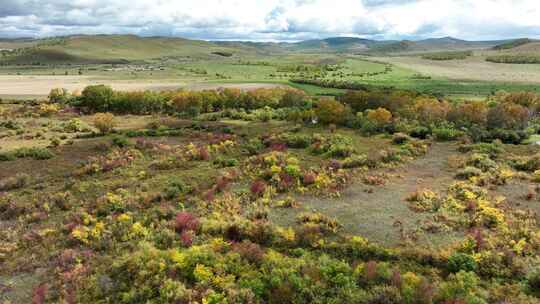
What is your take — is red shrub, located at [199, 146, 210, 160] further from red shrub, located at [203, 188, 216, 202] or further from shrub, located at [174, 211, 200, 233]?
shrub, located at [174, 211, 200, 233]

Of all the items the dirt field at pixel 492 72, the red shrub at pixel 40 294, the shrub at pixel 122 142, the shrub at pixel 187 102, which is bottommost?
the red shrub at pixel 40 294

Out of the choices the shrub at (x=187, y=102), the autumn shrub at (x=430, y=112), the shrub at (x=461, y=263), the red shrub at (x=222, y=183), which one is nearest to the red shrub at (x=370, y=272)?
the shrub at (x=461, y=263)

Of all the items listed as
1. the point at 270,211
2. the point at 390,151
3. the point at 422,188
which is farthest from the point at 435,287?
the point at 390,151

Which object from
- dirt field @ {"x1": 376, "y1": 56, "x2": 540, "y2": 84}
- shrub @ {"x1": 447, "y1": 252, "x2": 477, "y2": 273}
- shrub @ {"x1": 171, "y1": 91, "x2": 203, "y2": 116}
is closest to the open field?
shrub @ {"x1": 447, "y1": 252, "x2": 477, "y2": 273}

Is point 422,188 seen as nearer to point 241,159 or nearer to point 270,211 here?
point 270,211

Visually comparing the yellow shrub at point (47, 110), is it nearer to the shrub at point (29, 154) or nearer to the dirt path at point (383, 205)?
the shrub at point (29, 154)

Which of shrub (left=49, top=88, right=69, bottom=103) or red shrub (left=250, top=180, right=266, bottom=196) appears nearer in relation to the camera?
red shrub (left=250, top=180, right=266, bottom=196)

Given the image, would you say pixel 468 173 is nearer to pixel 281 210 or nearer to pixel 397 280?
pixel 281 210
